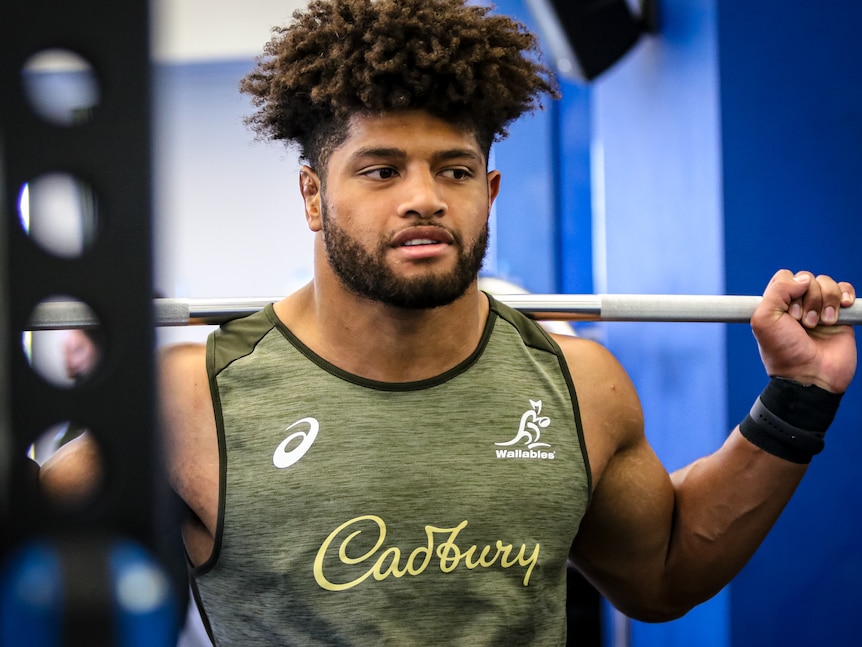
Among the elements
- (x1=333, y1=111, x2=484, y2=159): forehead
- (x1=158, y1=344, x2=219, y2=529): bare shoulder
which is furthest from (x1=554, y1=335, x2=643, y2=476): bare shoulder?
(x1=158, y1=344, x2=219, y2=529): bare shoulder

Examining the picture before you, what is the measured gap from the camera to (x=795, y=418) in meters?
1.22

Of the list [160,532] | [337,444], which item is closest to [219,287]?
[337,444]

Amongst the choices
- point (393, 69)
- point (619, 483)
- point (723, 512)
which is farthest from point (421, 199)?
point (723, 512)

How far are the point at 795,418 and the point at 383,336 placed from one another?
539 mm

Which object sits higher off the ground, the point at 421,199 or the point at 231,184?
the point at 231,184

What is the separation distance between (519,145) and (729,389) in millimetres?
2006

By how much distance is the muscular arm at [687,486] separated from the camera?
4.04ft

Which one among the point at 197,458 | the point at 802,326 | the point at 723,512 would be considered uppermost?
the point at 802,326

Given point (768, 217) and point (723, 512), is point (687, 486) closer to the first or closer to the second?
point (723, 512)

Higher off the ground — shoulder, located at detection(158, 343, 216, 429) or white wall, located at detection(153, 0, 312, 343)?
white wall, located at detection(153, 0, 312, 343)

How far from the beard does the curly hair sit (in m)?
0.14

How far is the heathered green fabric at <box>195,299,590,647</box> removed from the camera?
1.10m

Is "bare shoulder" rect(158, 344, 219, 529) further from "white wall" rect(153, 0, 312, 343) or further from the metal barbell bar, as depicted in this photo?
"white wall" rect(153, 0, 312, 343)

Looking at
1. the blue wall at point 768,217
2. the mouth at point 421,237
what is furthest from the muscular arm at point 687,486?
the blue wall at point 768,217
